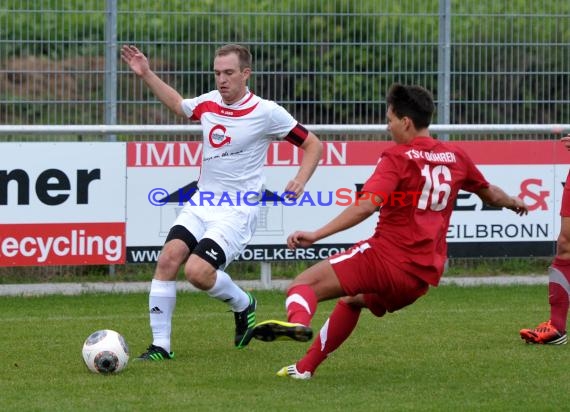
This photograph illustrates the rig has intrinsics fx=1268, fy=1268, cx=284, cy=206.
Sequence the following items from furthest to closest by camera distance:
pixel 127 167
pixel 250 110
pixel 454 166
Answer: pixel 127 167 → pixel 250 110 → pixel 454 166

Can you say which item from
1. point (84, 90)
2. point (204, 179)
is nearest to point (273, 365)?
point (204, 179)

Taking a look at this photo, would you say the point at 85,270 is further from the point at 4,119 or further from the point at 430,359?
the point at 430,359

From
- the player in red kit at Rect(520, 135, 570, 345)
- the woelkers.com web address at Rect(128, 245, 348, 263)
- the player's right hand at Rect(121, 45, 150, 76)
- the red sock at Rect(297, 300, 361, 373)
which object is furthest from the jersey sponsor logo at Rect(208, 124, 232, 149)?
the woelkers.com web address at Rect(128, 245, 348, 263)

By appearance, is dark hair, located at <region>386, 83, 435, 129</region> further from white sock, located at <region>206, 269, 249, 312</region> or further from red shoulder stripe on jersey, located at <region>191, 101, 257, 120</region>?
white sock, located at <region>206, 269, 249, 312</region>

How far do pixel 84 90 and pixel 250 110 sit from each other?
467cm

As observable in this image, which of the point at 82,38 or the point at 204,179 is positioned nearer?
the point at 204,179

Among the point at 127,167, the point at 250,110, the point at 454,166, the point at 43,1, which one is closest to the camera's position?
the point at 454,166

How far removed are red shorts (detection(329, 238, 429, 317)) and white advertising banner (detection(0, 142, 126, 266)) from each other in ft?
16.6

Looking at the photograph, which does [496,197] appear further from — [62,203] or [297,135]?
[62,203]

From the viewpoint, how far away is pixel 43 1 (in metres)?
12.9

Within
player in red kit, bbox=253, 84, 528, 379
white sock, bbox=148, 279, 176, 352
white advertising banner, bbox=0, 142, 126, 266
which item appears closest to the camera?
player in red kit, bbox=253, 84, 528, 379

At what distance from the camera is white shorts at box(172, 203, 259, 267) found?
8.55 meters

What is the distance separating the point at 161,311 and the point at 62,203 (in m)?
3.47

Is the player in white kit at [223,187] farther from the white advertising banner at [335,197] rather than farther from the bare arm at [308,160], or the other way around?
the white advertising banner at [335,197]
